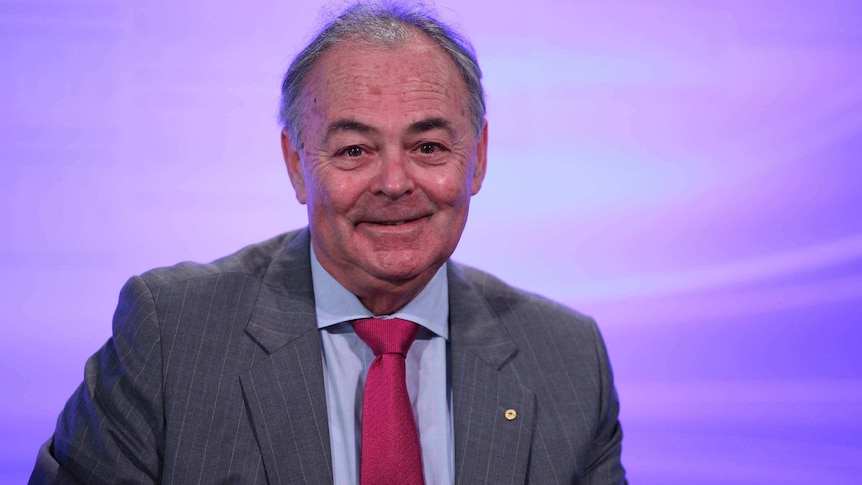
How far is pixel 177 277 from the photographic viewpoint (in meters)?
2.29

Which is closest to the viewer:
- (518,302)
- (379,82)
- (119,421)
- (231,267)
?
(119,421)

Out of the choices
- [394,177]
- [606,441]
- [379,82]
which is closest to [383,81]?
[379,82]

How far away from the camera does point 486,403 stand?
2.32m

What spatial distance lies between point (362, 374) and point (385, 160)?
20.8 inches

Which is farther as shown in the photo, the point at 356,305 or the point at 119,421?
the point at 356,305

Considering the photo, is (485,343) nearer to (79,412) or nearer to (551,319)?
(551,319)

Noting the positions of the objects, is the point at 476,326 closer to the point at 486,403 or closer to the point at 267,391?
the point at 486,403

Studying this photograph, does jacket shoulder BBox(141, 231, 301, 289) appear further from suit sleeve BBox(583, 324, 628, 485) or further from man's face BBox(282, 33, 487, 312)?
suit sleeve BBox(583, 324, 628, 485)

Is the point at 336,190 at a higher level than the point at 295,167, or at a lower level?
lower

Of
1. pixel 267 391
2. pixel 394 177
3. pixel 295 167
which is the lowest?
pixel 267 391

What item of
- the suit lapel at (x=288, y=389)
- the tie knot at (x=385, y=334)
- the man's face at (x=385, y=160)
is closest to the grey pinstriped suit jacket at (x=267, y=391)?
the suit lapel at (x=288, y=389)

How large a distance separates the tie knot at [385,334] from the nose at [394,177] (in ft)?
1.11

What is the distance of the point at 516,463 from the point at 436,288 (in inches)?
19.9

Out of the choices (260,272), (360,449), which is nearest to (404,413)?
(360,449)
